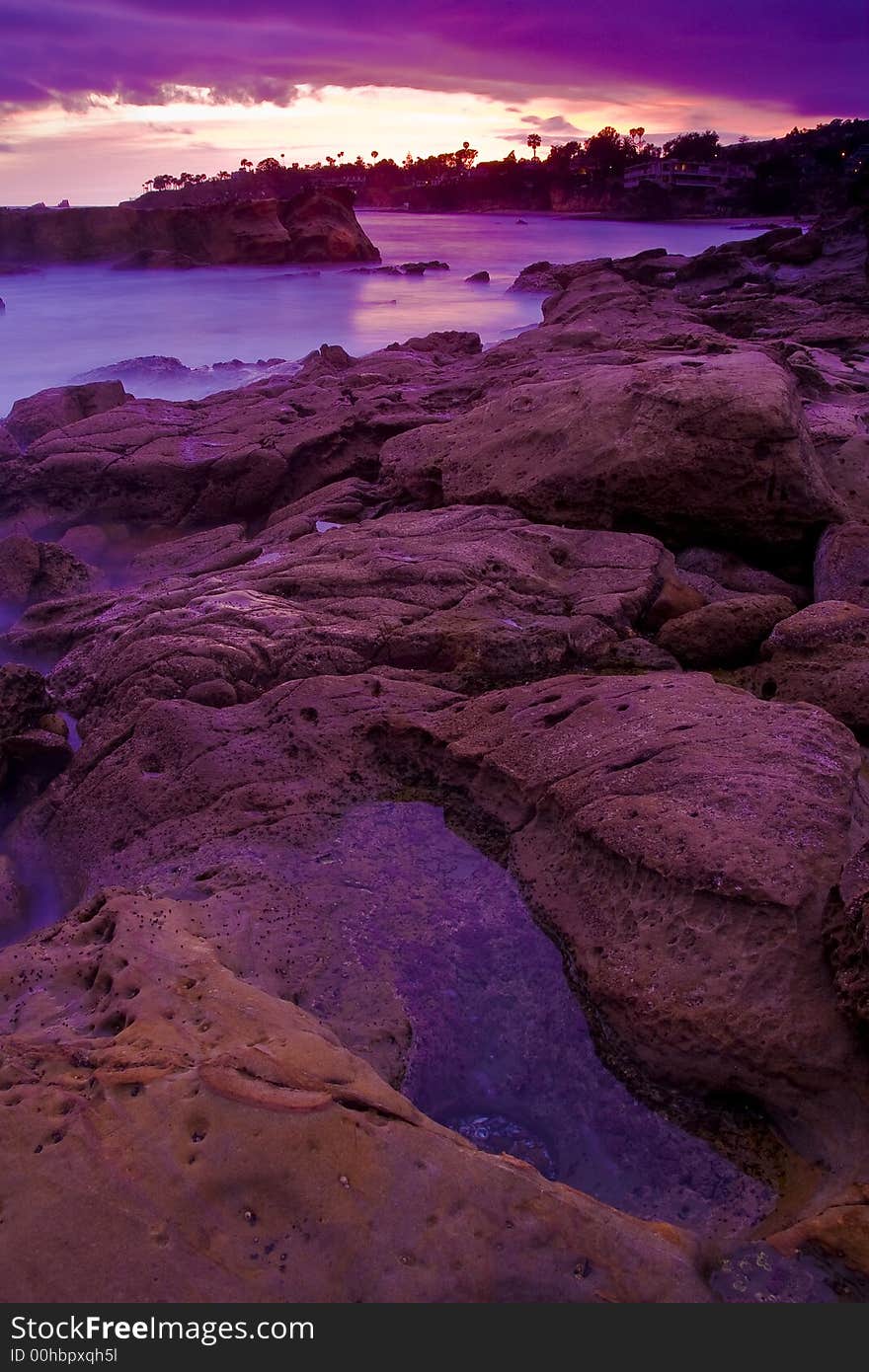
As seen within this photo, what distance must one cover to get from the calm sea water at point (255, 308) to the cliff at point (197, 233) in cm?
124

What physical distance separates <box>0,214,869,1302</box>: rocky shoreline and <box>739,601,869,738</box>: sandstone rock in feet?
0.08

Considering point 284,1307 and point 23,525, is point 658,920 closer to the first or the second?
point 284,1307

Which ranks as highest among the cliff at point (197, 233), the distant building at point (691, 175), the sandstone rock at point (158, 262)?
the distant building at point (691, 175)

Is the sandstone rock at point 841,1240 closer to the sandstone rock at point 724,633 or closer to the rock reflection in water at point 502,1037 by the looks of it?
the rock reflection in water at point 502,1037

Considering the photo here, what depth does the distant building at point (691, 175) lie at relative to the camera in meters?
51.1

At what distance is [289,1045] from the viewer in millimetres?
2889

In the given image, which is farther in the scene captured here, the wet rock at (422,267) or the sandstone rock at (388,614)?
the wet rock at (422,267)

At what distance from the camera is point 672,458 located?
7.53 metres

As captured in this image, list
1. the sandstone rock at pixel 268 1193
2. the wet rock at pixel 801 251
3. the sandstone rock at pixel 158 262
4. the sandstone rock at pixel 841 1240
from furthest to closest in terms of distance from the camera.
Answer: the sandstone rock at pixel 158 262 → the wet rock at pixel 801 251 → the sandstone rock at pixel 841 1240 → the sandstone rock at pixel 268 1193

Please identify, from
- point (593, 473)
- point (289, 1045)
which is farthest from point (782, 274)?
point (289, 1045)

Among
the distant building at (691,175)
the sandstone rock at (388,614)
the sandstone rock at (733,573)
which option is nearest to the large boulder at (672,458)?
the sandstone rock at (733,573)

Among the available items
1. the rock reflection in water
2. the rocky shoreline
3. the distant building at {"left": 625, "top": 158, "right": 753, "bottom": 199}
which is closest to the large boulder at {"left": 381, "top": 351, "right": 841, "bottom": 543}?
the rocky shoreline

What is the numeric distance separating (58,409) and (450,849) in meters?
12.3

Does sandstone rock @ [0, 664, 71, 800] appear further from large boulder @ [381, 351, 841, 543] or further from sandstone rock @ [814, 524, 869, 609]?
sandstone rock @ [814, 524, 869, 609]
